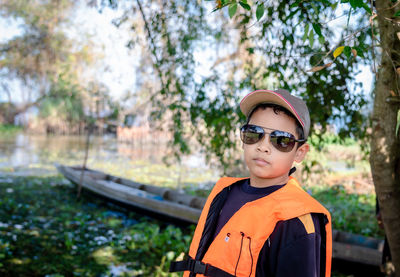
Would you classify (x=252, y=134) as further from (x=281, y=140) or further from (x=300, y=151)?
(x=300, y=151)

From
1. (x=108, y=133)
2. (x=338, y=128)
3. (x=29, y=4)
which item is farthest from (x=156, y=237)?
(x=108, y=133)

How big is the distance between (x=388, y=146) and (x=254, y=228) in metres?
1.59

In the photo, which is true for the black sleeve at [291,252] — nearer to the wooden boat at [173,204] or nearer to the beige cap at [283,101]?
the beige cap at [283,101]

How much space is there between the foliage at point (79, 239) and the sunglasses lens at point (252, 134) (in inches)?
133

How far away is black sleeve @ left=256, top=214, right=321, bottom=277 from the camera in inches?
49.3

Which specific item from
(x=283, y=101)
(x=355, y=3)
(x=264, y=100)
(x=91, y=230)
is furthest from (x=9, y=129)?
(x=355, y=3)

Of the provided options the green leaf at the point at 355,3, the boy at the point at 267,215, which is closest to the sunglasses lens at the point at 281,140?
the boy at the point at 267,215

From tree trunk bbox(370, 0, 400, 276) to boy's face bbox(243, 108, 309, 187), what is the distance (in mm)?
1275

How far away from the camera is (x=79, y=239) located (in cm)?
605

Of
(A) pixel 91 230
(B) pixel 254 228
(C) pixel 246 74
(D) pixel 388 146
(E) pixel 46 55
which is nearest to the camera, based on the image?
(B) pixel 254 228

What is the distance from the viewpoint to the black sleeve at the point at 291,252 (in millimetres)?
1253

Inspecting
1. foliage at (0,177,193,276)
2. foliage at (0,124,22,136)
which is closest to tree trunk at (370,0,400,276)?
foliage at (0,177,193,276)

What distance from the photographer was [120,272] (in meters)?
4.77

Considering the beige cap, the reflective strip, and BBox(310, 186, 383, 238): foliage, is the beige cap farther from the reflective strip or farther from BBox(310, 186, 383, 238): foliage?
BBox(310, 186, 383, 238): foliage
